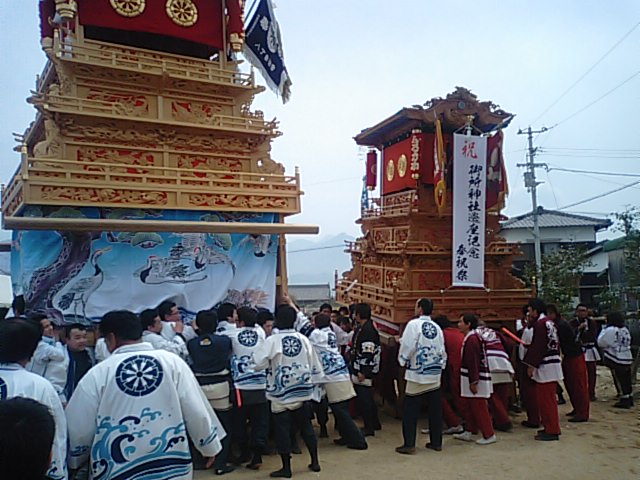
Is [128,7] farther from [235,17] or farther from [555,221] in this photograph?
[555,221]

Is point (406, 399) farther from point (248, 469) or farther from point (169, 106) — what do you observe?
point (169, 106)

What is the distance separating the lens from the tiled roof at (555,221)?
70.4 ft

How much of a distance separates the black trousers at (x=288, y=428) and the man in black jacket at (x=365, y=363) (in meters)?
1.41

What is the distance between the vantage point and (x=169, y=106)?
770cm

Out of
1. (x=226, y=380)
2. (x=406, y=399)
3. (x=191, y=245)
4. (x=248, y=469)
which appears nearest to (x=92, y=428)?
(x=226, y=380)

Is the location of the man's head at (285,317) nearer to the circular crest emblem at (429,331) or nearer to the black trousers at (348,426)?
the black trousers at (348,426)

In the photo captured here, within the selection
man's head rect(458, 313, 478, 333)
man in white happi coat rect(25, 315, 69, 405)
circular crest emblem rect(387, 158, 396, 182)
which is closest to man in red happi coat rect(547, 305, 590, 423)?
man's head rect(458, 313, 478, 333)

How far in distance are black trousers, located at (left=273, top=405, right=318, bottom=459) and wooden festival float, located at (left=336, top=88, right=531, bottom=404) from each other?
2.83 metres

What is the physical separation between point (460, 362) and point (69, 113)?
6211 millimetres

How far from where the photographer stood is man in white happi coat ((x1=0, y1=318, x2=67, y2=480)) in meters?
2.67

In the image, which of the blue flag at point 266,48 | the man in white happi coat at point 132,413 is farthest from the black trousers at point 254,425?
the blue flag at point 266,48

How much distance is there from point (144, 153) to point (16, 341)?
510 centimetres

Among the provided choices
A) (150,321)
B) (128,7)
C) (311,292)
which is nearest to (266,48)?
(128,7)

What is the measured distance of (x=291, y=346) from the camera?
16.9 ft
